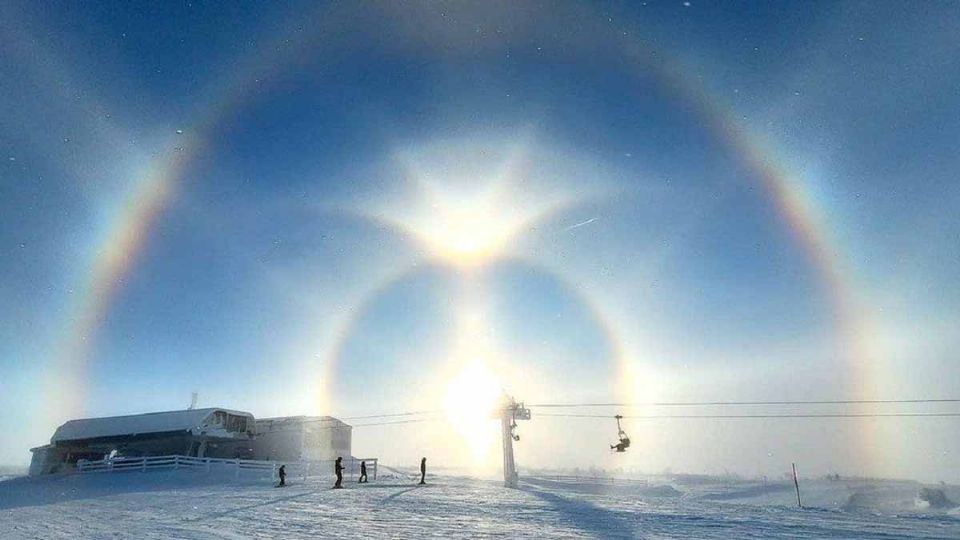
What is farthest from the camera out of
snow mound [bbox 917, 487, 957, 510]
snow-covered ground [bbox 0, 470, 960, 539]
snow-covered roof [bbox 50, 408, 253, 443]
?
snow mound [bbox 917, 487, 957, 510]

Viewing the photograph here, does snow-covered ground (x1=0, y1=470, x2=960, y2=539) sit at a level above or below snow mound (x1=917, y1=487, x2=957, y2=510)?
above

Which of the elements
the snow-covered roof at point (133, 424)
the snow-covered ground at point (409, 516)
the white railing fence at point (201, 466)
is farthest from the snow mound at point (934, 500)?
the snow-covered roof at point (133, 424)

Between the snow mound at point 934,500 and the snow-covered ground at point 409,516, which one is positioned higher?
the snow-covered ground at point 409,516

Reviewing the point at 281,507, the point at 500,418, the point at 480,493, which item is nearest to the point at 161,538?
the point at 281,507

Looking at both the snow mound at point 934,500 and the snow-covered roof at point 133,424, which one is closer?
the snow-covered roof at point 133,424

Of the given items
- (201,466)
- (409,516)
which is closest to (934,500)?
(409,516)

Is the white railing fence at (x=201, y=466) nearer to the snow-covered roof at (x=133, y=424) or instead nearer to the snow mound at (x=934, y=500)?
the snow-covered roof at (x=133, y=424)

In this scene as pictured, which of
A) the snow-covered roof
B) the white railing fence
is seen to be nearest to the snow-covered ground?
the white railing fence

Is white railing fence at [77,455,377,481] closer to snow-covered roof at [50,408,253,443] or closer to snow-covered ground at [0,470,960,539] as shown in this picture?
snow-covered roof at [50,408,253,443]
